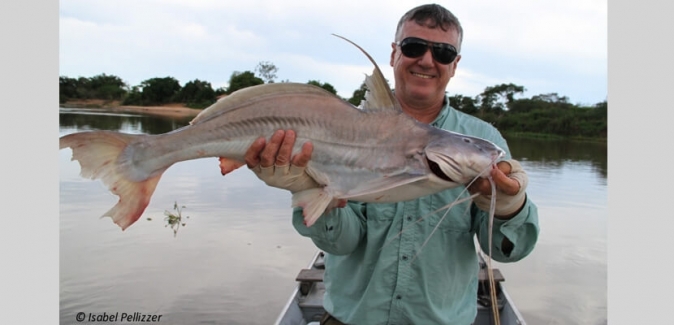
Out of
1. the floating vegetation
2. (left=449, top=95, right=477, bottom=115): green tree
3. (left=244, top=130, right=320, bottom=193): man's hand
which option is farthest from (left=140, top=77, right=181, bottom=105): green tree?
(left=244, top=130, right=320, bottom=193): man's hand

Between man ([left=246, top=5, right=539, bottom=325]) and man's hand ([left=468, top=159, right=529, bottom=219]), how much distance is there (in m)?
0.15

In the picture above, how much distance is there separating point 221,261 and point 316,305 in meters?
5.05

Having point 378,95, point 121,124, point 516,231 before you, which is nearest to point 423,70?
point 378,95

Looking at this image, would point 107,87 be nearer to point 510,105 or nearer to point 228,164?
point 510,105

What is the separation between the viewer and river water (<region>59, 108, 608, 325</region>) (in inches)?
328

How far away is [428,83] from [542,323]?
270 inches

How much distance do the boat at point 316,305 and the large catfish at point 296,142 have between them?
298cm

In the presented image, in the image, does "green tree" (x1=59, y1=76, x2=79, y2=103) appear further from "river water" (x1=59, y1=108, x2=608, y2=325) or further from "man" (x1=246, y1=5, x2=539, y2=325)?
"man" (x1=246, y1=5, x2=539, y2=325)

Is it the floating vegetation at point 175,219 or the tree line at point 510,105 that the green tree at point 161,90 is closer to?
the tree line at point 510,105

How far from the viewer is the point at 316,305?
563cm

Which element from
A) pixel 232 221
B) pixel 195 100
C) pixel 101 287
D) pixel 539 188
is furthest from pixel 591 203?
pixel 195 100

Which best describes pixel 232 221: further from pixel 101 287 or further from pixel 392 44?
pixel 392 44

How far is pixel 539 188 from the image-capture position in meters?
18.7

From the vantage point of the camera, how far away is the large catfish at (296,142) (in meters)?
2.36
